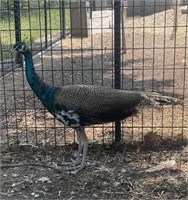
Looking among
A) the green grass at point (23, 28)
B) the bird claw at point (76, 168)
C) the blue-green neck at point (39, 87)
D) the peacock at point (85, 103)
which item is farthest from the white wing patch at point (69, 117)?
the green grass at point (23, 28)

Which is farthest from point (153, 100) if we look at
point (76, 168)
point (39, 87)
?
point (39, 87)

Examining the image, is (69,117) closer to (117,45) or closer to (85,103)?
(85,103)

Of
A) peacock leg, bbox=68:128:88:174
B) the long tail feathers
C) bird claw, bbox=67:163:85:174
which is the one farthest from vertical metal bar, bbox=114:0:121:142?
bird claw, bbox=67:163:85:174

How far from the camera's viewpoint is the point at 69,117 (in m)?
4.36

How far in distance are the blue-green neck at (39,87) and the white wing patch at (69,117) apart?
0.48 feet

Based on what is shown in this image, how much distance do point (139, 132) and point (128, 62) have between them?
4108mm

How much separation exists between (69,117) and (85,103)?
20cm

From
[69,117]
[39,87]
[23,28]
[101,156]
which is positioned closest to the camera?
[69,117]

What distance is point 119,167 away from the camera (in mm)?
4555

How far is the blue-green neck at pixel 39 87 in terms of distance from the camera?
446 centimetres

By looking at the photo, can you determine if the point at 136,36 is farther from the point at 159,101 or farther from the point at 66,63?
the point at 159,101

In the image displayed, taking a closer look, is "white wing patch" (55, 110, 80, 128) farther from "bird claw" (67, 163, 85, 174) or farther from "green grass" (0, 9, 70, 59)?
"green grass" (0, 9, 70, 59)

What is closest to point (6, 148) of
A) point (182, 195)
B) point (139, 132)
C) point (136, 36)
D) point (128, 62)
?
point (139, 132)

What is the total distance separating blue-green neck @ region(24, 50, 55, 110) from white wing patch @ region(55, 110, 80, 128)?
15cm
